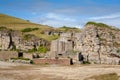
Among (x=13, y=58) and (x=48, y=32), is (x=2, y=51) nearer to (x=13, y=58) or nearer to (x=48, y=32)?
(x=13, y=58)

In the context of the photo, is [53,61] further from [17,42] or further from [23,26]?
[23,26]

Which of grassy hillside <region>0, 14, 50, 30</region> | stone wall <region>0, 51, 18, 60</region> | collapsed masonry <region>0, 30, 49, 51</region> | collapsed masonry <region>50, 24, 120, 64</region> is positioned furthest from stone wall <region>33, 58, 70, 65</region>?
grassy hillside <region>0, 14, 50, 30</region>

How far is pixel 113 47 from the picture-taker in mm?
56781

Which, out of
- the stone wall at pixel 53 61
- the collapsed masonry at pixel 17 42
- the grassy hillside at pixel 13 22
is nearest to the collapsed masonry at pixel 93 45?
the stone wall at pixel 53 61

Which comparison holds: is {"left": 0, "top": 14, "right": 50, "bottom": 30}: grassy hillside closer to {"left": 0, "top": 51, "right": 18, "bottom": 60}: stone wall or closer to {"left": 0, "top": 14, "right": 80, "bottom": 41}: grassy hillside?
{"left": 0, "top": 14, "right": 80, "bottom": 41}: grassy hillside

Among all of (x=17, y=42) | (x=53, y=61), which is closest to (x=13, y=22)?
(x=17, y=42)

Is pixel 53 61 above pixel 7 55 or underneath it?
underneath

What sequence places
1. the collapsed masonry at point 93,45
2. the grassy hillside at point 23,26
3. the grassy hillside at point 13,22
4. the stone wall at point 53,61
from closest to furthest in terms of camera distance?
the stone wall at point 53,61 < the collapsed masonry at point 93,45 < the grassy hillside at point 23,26 < the grassy hillside at point 13,22

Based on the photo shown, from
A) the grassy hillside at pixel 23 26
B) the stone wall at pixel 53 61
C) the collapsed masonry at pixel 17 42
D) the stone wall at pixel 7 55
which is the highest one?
the grassy hillside at pixel 23 26

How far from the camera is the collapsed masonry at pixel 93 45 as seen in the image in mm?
55875

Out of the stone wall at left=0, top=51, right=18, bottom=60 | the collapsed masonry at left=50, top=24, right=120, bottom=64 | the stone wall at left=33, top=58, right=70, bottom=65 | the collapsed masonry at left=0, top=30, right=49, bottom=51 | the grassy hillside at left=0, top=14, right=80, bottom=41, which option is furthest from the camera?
the grassy hillside at left=0, top=14, right=80, bottom=41

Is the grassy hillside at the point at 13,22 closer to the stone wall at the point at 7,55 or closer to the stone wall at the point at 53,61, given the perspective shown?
the stone wall at the point at 7,55

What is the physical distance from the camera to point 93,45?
5744 centimetres

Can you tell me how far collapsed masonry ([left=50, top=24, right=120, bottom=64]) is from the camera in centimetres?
5588
